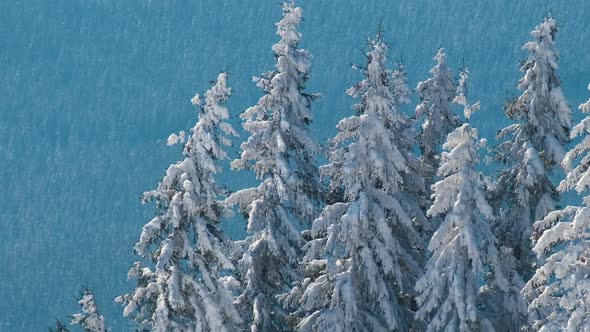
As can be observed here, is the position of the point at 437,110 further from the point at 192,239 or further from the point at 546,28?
the point at 192,239

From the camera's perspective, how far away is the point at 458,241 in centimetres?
2242

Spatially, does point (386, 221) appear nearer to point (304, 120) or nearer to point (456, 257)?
point (456, 257)

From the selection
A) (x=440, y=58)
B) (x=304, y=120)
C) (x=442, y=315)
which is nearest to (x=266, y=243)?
(x=304, y=120)

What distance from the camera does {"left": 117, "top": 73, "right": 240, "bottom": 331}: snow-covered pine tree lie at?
23.4m

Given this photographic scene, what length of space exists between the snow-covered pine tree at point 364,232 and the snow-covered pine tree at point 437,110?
18.0ft

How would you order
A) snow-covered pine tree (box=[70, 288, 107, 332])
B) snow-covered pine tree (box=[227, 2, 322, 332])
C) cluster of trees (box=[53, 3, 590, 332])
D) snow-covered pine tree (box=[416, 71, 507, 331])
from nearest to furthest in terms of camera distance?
snow-covered pine tree (box=[416, 71, 507, 331]), cluster of trees (box=[53, 3, 590, 332]), snow-covered pine tree (box=[227, 2, 322, 332]), snow-covered pine tree (box=[70, 288, 107, 332])

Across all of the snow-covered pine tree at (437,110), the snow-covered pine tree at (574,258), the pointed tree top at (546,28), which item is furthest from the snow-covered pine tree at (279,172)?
the snow-covered pine tree at (574,258)

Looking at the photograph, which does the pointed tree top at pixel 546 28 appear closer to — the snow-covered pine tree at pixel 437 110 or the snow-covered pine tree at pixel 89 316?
the snow-covered pine tree at pixel 437 110

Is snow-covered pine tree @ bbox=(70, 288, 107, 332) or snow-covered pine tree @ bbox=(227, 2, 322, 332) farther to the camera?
snow-covered pine tree @ bbox=(70, 288, 107, 332)

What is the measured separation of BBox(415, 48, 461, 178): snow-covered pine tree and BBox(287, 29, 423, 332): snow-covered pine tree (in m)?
5.48

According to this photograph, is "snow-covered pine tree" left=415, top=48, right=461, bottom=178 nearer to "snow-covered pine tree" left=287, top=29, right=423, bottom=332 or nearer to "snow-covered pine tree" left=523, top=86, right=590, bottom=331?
"snow-covered pine tree" left=287, top=29, right=423, bottom=332

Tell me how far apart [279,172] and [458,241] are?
15.4 ft

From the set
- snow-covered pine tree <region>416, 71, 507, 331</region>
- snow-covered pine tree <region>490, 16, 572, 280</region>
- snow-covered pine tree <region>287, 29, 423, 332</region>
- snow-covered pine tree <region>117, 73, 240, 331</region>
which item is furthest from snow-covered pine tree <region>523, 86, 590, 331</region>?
snow-covered pine tree <region>117, 73, 240, 331</region>

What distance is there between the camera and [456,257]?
22.5 metres
